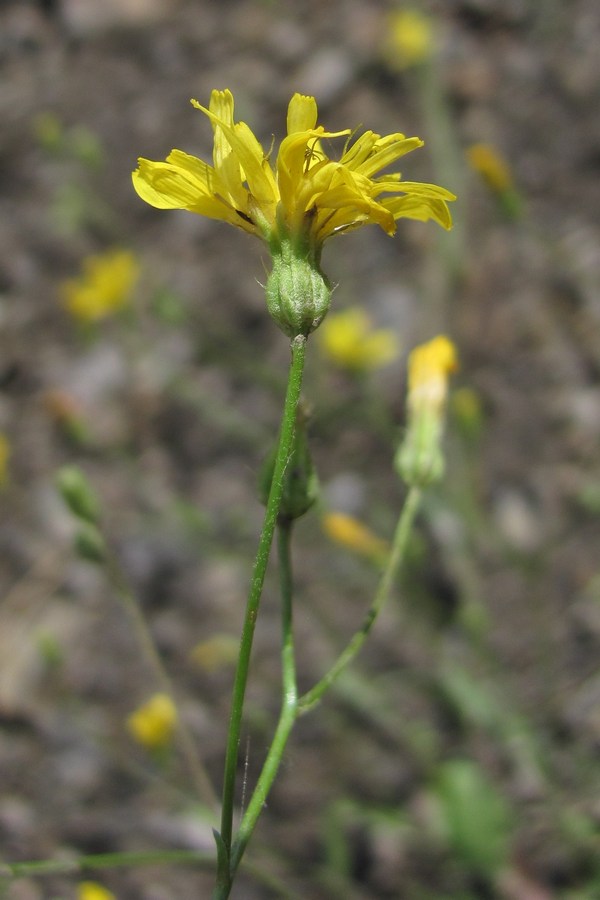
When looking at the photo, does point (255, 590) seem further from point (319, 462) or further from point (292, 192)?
point (319, 462)

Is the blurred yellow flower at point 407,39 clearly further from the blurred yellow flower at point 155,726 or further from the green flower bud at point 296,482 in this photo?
the green flower bud at point 296,482

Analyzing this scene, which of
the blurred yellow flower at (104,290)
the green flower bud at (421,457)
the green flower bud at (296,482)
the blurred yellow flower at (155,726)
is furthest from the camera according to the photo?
the blurred yellow flower at (104,290)

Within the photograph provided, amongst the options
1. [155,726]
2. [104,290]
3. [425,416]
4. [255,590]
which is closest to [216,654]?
[155,726]

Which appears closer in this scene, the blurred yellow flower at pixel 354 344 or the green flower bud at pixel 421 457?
the green flower bud at pixel 421 457

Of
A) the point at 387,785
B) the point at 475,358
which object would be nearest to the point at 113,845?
the point at 387,785

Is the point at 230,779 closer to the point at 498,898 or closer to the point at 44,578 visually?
the point at 498,898

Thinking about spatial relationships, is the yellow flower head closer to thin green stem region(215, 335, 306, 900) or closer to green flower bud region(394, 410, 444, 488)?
thin green stem region(215, 335, 306, 900)

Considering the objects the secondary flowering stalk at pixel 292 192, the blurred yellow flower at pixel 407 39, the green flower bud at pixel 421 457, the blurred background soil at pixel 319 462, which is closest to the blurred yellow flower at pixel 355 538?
the blurred background soil at pixel 319 462
